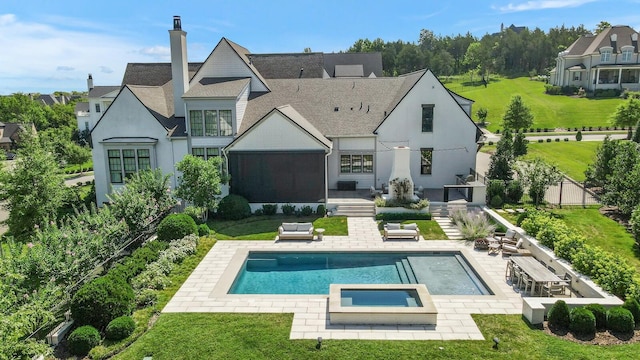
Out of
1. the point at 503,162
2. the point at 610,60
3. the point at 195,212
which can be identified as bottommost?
the point at 195,212

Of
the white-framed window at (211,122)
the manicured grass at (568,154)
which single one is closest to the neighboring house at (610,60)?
the manicured grass at (568,154)

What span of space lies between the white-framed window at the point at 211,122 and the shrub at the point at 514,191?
18.4 meters

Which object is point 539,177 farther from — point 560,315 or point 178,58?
point 178,58

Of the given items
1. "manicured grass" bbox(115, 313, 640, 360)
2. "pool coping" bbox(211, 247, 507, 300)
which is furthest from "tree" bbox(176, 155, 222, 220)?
"manicured grass" bbox(115, 313, 640, 360)

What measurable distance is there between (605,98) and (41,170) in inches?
2969

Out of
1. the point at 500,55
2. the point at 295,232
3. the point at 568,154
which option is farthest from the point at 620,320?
the point at 500,55

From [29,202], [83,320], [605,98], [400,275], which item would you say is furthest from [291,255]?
[605,98]

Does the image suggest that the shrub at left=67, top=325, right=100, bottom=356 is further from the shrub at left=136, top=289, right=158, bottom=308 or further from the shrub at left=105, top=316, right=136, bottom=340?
the shrub at left=136, top=289, right=158, bottom=308

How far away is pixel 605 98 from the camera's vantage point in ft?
222

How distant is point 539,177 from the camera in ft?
83.6

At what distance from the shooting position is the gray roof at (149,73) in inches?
1383

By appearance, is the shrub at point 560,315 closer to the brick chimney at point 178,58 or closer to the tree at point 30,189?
the tree at point 30,189

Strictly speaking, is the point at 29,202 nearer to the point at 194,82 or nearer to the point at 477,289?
the point at 194,82

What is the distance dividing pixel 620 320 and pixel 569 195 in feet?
54.7
